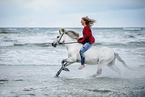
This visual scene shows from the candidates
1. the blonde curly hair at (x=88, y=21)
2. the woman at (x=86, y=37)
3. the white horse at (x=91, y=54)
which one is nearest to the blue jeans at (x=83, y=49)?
the woman at (x=86, y=37)

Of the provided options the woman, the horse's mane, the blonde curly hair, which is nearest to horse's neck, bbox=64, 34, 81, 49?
the horse's mane

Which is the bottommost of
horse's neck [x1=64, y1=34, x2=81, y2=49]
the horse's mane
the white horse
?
the white horse

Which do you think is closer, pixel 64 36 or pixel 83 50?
pixel 83 50

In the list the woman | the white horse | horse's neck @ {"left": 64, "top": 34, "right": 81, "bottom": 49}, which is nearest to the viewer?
the woman

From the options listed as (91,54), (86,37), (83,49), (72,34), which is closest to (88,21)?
(86,37)

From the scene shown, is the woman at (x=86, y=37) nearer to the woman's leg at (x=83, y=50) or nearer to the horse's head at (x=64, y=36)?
the woman's leg at (x=83, y=50)

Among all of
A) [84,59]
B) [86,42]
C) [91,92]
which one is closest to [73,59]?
[84,59]

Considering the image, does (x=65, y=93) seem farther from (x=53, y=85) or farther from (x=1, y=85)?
(x=1, y=85)

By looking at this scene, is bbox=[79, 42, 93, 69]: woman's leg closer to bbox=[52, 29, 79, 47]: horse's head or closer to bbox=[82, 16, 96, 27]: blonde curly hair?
bbox=[52, 29, 79, 47]: horse's head

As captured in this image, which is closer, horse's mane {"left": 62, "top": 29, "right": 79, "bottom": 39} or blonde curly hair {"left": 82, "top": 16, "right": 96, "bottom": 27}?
blonde curly hair {"left": 82, "top": 16, "right": 96, "bottom": 27}

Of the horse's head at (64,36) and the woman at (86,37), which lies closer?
the woman at (86,37)

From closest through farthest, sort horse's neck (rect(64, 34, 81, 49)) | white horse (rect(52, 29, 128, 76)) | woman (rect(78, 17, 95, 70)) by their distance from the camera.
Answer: woman (rect(78, 17, 95, 70)), white horse (rect(52, 29, 128, 76)), horse's neck (rect(64, 34, 81, 49))

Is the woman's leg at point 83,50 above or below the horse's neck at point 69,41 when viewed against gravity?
below

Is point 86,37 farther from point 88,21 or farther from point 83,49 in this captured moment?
point 88,21
